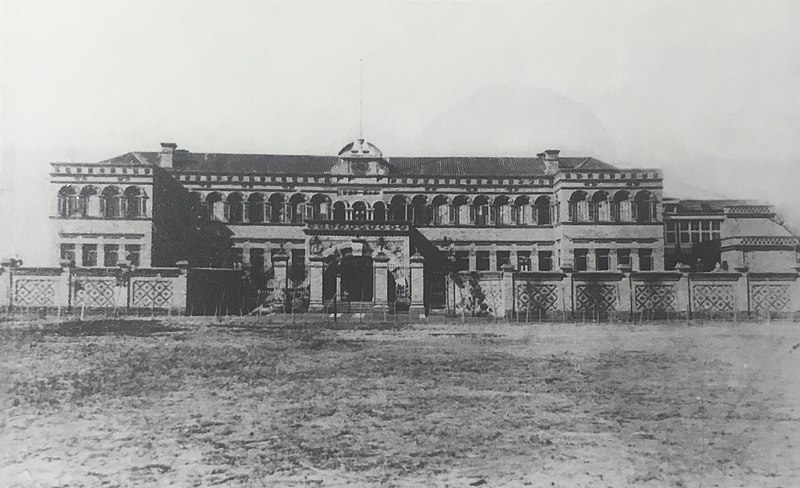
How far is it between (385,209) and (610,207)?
7924 mm

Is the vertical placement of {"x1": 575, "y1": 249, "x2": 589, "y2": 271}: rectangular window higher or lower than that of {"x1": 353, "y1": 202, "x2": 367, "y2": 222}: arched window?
lower

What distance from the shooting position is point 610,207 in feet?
65.8

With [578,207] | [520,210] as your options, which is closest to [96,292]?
[520,210]

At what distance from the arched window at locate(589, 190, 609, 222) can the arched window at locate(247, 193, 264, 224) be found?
1175cm

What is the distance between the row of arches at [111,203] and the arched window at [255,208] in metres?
4.02

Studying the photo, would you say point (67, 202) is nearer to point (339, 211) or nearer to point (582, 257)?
point (339, 211)

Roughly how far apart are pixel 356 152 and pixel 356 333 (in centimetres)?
1229

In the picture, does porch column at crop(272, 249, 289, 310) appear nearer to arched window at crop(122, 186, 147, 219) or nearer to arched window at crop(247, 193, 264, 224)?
arched window at crop(122, 186, 147, 219)

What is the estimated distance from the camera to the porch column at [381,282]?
→ 1661 cm

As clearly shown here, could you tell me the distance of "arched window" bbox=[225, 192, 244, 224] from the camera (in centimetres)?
2266

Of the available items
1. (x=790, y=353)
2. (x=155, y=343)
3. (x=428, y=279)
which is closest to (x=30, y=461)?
(x=155, y=343)

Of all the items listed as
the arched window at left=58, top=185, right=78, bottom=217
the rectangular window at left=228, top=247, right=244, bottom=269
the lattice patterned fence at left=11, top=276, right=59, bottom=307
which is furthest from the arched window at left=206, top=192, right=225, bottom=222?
the lattice patterned fence at left=11, top=276, right=59, bottom=307

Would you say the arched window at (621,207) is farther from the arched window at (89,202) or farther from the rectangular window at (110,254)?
the arched window at (89,202)

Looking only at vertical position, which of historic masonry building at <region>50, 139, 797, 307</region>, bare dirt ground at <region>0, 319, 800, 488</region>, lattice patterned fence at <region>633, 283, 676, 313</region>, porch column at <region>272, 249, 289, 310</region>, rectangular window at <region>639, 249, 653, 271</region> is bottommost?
bare dirt ground at <region>0, 319, 800, 488</region>
